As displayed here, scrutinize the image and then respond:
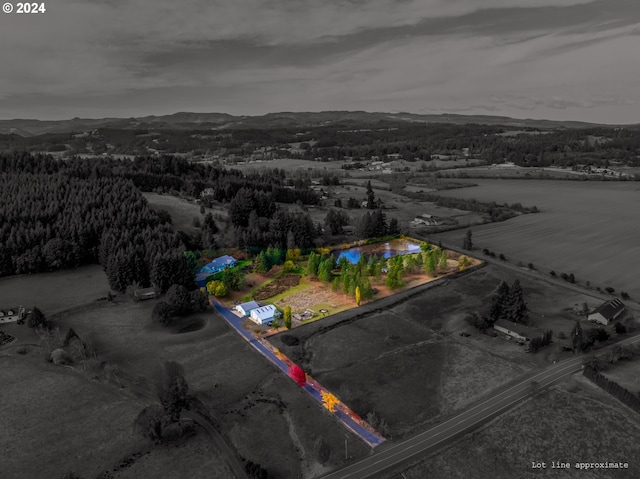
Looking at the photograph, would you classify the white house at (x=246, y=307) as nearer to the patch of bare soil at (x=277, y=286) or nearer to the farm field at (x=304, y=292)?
the farm field at (x=304, y=292)

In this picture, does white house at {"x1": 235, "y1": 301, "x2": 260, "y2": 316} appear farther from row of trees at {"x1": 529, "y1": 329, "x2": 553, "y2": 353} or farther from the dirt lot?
the dirt lot

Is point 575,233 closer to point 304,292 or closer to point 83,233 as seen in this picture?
point 304,292

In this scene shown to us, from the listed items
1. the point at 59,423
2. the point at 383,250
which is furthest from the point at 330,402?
the point at 383,250

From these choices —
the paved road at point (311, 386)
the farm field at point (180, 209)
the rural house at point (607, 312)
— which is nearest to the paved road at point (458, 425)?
the paved road at point (311, 386)

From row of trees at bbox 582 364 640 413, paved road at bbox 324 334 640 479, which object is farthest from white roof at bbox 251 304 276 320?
row of trees at bbox 582 364 640 413

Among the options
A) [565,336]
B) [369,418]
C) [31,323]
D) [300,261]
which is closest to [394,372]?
[369,418]
